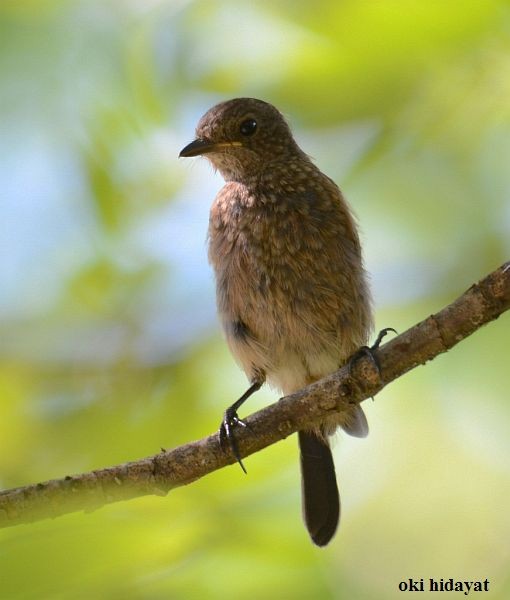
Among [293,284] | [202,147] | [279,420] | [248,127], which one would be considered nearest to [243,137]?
[248,127]

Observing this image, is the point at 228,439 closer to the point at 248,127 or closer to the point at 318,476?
the point at 318,476

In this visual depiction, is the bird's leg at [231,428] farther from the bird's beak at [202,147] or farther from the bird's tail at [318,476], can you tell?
the bird's beak at [202,147]

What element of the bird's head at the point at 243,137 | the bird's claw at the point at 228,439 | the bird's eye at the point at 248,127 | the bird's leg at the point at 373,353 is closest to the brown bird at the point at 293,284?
the bird's head at the point at 243,137

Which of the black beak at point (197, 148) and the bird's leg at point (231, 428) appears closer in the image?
the bird's leg at point (231, 428)

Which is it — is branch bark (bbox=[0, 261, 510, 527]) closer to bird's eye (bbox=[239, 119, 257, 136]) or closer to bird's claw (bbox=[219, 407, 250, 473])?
bird's claw (bbox=[219, 407, 250, 473])

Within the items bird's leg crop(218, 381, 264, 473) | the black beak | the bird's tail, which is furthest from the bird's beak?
the bird's tail

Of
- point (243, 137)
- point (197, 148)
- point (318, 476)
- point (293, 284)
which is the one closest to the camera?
point (293, 284)
